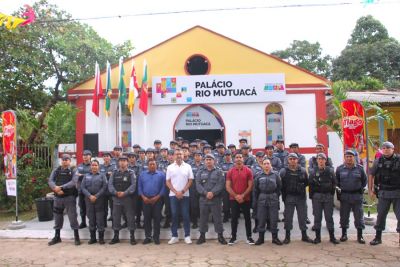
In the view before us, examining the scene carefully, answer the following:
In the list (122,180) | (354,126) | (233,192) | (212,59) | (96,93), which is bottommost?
(233,192)

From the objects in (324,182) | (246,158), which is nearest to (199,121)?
(246,158)

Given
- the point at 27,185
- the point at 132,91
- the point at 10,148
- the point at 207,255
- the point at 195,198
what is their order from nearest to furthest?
the point at 207,255, the point at 195,198, the point at 10,148, the point at 27,185, the point at 132,91

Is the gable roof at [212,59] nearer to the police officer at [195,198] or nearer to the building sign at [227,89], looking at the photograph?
the building sign at [227,89]

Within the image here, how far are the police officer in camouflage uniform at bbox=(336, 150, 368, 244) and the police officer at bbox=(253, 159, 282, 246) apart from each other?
1.27 meters

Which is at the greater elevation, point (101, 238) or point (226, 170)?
point (226, 170)

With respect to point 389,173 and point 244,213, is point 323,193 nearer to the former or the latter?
point 389,173

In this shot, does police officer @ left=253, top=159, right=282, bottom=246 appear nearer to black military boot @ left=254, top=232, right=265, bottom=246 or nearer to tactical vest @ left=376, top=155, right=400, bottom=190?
black military boot @ left=254, top=232, right=265, bottom=246

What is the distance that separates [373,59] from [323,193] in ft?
80.1

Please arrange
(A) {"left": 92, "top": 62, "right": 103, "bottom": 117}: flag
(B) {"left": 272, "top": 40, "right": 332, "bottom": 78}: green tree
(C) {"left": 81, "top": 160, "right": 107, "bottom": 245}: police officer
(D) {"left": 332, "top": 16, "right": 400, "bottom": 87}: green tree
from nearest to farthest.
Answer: (C) {"left": 81, "top": 160, "right": 107, "bottom": 245}: police officer < (A) {"left": 92, "top": 62, "right": 103, "bottom": 117}: flag < (D) {"left": 332, "top": 16, "right": 400, "bottom": 87}: green tree < (B) {"left": 272, "top": 40, "right": 332, "bottom": 78}: green tree

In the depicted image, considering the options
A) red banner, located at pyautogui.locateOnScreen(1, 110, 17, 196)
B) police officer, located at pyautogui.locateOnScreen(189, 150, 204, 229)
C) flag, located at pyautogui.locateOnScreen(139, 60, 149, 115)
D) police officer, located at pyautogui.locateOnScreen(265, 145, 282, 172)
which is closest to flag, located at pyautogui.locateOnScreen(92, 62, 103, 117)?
flag, located at pyautogui.locateOnScreen(139, 60, 149, 115)

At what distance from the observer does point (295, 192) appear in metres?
7.77

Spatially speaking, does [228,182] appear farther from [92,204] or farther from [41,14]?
[41,14]

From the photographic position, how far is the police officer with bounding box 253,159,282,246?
25.0 feet

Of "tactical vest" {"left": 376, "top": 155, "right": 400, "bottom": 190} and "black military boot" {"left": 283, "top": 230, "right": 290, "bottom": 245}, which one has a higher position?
"tactical vest" {"left": 376, "top": 155, "right": 400, "bottom": 190}
